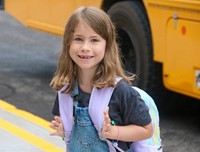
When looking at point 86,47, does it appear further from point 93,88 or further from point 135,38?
point 135,38

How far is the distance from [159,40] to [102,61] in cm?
274

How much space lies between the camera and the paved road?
5.81 metres

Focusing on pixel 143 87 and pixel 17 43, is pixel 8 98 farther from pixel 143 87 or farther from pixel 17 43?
pixel 17 43

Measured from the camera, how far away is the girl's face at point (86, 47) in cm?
300

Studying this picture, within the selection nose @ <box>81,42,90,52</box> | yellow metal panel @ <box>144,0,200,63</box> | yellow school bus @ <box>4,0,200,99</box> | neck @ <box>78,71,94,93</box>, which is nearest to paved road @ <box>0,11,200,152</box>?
yellow school bus @ <box>4,0,200,99</box>

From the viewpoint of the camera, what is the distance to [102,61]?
120 inches

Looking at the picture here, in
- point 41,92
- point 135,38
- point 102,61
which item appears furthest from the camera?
point 41,92

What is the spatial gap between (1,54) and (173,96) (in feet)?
16.1

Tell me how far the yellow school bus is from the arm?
7.84 feet

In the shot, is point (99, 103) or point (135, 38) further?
point (135, 38)

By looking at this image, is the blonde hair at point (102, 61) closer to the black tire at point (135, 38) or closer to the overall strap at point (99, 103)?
A: the overall strap at point (99, 103)

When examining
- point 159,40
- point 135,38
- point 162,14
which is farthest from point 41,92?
point 162,14

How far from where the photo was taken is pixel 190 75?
17.7 ft

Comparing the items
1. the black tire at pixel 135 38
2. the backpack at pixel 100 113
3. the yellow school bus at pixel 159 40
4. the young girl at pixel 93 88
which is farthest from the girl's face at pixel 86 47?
the black tire at pixel 135 38
